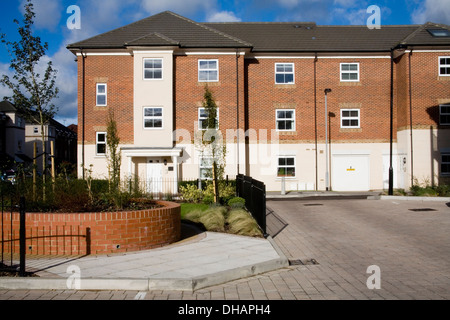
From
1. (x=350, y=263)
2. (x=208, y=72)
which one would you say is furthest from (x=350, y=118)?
(x=350, y=263)

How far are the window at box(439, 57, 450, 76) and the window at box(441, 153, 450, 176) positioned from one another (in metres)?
5.28

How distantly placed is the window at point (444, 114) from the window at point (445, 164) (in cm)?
212

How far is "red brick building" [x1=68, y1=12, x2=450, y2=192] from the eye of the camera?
24.8m

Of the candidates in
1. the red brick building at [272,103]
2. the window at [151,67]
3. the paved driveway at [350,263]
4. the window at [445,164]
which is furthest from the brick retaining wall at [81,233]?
the window at [445,164]

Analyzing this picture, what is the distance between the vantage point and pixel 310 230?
1191cm

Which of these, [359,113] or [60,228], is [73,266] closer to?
[60,228]

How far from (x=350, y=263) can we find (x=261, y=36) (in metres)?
23.5

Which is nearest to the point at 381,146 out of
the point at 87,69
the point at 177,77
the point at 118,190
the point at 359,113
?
the point at 359,113

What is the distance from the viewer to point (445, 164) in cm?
2550

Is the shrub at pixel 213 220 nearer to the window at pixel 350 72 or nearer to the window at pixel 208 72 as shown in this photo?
the window at pixel 208 72

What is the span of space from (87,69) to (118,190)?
18.5 m

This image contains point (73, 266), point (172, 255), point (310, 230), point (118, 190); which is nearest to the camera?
point (73, 266)

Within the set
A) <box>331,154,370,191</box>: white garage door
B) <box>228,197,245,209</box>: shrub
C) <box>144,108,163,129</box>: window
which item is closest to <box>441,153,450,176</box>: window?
<box>331,154,370,191</box>: white garage door

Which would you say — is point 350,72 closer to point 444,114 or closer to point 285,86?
point 285,86
